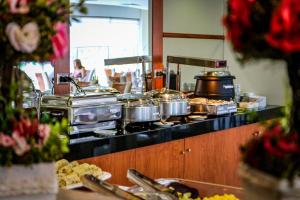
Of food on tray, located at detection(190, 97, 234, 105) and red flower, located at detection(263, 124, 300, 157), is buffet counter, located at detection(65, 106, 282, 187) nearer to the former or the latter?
food on tray, located at detection(190, 97, 234, 105)

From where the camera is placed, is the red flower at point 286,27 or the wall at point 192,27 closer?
the red flower at point 286,27

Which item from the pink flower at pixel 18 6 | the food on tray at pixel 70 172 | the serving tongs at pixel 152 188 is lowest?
the food on tray at pixel 70 172

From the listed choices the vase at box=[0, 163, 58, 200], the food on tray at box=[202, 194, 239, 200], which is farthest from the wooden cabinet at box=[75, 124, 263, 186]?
the vase at box=[0, 163, 58, 200]

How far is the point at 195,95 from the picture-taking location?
14.1 ft

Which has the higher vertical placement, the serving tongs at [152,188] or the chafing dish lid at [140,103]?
the chafing dish lid at [140,103]

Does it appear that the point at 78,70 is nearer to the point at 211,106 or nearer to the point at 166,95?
the point at 166,95

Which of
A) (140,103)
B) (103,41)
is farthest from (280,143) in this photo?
(103,41)

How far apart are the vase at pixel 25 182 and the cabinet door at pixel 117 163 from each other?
1.75 m

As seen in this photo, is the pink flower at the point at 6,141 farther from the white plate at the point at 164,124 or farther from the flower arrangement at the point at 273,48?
the white plate at the point at 164,124

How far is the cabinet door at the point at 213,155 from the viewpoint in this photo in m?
3.51

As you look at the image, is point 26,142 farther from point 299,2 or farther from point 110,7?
point 110,7

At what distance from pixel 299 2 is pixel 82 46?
329cm

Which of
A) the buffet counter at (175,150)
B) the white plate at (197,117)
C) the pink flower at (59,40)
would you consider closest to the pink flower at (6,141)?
the pink flower at (59,40)

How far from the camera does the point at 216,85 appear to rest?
4.16 meters
